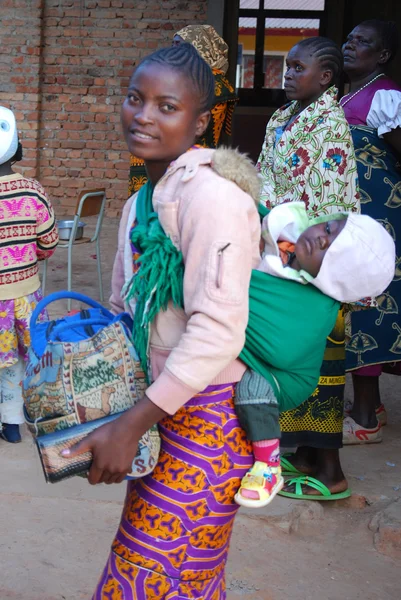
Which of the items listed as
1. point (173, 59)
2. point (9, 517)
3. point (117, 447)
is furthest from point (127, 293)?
point (9, 517)

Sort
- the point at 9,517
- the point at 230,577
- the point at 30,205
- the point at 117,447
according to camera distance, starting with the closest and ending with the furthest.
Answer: the point at 117,447
the point at 230,577
the point at 9,517
the point at 30,205

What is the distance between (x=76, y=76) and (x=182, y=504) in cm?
845

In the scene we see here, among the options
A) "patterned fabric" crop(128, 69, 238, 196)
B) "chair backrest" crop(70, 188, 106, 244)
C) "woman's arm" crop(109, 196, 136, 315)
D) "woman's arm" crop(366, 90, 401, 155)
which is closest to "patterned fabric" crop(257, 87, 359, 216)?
"woman's arm" crop(366, 90, 401, 155)

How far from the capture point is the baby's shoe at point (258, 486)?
67.1 inches

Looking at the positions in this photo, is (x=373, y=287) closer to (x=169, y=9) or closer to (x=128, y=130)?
(x=128, y=130)

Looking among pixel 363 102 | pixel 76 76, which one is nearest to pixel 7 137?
pixel 363 102

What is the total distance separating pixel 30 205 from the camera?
12.6 ft

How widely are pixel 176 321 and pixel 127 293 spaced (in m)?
0.13

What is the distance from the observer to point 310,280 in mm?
1732

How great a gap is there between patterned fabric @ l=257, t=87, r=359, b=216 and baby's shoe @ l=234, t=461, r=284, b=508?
1.74 meters

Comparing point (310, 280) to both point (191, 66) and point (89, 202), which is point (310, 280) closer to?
point (191, 66)

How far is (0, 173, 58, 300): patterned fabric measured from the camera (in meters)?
3.79

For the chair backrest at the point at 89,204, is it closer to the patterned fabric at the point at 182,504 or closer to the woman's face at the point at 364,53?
the woman's face at the point at 364,53

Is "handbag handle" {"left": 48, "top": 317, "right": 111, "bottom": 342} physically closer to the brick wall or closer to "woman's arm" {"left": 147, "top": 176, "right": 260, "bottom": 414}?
"woman's arm" {"left": 147, "top": 176, "right": 260, "bottom": 414}
